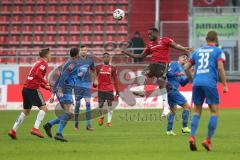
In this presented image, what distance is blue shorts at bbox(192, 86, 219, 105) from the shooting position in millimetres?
13383

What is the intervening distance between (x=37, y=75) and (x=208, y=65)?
5.31m

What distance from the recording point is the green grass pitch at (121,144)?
12.7 meters

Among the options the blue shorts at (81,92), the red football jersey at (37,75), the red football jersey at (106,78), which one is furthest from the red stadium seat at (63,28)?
the red football jersey at (37,75)

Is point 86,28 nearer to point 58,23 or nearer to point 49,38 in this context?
point 58,23

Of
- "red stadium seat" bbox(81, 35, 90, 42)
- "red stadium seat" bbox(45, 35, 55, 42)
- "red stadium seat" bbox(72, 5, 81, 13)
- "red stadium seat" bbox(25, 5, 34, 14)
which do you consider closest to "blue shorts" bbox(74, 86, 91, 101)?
"red stadium seat" bbox(81, 35, 90, 42)

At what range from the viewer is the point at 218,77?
1372 cm

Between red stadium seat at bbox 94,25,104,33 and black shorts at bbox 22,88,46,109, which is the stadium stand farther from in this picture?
black shorts at bbox 22,88,46,109

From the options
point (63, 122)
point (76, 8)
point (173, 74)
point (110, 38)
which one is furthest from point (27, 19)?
point (63, 122)

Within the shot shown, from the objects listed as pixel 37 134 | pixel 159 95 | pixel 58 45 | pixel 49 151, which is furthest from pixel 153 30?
pixel 58 45

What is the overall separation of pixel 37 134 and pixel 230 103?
16.0 m

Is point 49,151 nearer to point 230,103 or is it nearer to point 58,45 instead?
point 230,103

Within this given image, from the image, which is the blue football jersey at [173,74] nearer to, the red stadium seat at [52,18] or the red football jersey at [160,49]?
the red football jersey at [160,49]

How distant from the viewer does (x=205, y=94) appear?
13.5 m

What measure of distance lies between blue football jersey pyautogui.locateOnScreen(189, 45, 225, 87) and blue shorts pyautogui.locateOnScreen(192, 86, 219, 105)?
0.29ft
